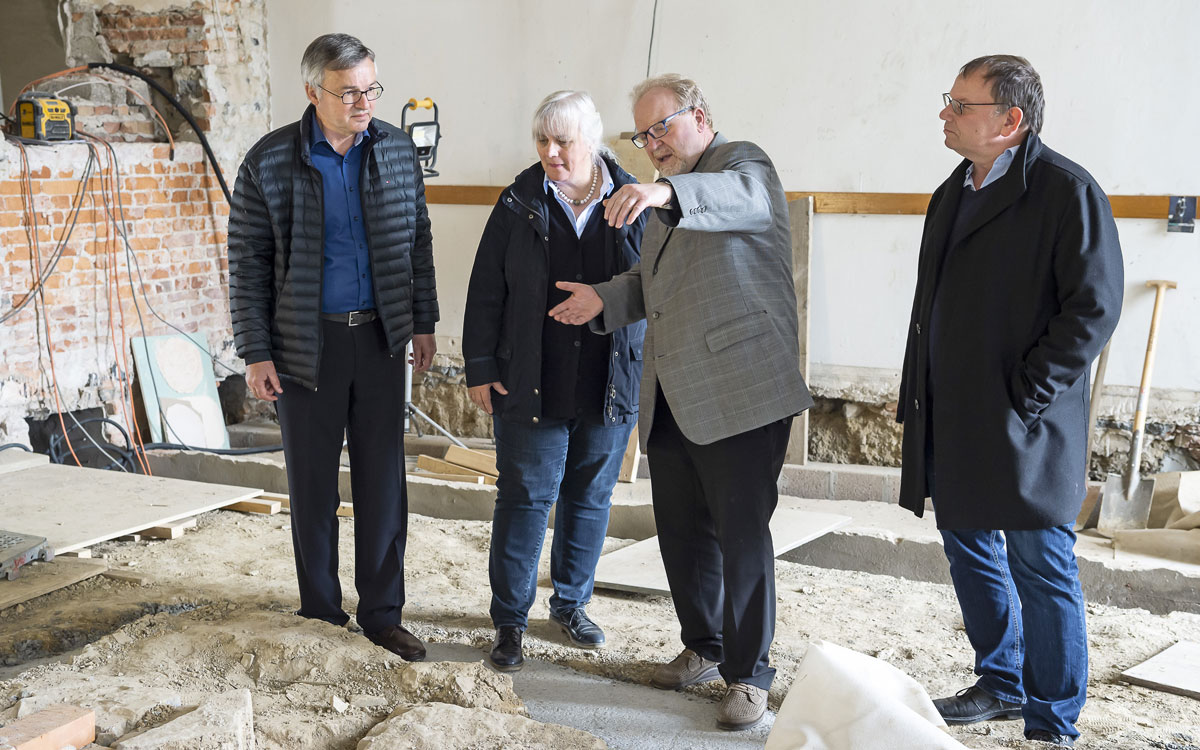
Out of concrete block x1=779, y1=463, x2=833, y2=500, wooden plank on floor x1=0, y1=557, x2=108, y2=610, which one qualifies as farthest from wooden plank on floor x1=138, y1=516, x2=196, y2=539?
concrete block x1=779, y1=463, x2=833, y2=500

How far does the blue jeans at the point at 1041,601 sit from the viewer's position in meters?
2.48

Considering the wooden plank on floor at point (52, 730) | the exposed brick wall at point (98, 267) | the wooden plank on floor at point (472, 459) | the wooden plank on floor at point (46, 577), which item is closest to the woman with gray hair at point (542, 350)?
the wooden plank on floor at point (52, 730)

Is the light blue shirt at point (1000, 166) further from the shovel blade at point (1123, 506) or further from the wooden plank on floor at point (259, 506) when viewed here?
the wooden plank on floor at point (259, 506)

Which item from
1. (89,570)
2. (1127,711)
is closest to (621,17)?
(89,570)

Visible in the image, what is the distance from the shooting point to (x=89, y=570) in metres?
3.74

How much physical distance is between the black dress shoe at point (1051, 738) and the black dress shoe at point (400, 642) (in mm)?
1700

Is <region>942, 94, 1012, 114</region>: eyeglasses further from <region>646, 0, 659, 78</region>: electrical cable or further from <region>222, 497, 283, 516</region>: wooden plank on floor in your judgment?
<region>222, 497, 283, 516</region>: wooden plank on floor

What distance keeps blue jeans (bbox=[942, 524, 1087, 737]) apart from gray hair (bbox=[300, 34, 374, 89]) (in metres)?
1.99

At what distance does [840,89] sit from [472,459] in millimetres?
2634

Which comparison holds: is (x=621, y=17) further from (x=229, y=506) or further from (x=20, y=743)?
(x=20, y=743)

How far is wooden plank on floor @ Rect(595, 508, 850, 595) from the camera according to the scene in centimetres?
381

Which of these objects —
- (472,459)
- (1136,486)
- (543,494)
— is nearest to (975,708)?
(543,494)

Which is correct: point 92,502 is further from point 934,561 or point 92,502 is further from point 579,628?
point 934,561

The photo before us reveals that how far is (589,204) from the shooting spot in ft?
9.84
